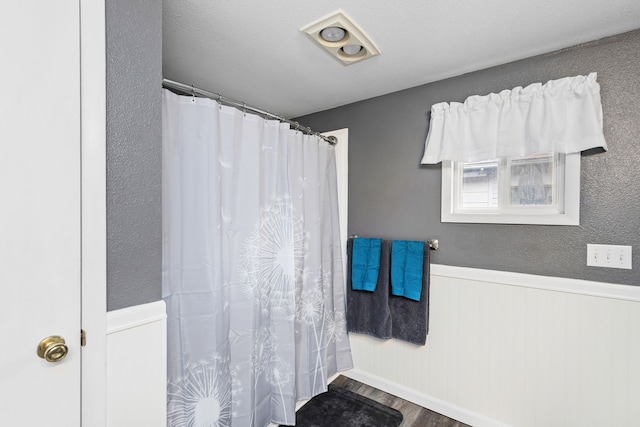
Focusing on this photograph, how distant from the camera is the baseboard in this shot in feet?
5.57

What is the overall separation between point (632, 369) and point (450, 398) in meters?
0.94

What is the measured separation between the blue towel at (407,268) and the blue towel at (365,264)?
129 mm

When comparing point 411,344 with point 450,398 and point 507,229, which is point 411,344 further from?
point 507,229

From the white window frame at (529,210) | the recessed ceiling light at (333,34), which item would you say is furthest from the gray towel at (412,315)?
the recessed ceiling light at (333,34)

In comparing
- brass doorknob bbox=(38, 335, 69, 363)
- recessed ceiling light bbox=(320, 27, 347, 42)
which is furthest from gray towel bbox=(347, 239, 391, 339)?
brass doorknob bbox=(38, 335, 69, 363)

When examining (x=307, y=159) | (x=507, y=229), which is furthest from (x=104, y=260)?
(x=507, y=229)

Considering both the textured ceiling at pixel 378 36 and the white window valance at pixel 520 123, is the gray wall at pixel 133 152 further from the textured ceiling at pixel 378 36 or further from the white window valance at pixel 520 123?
the white window valance at pixel 520 123

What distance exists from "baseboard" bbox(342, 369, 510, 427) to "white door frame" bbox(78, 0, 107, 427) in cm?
177

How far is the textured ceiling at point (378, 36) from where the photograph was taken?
120cm

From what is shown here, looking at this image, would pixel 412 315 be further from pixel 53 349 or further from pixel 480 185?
pixel 53 349

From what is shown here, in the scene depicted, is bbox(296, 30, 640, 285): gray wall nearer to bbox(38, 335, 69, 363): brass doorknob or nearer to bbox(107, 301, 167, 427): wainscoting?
bbox(107, 301, 167, 427): wainscoting

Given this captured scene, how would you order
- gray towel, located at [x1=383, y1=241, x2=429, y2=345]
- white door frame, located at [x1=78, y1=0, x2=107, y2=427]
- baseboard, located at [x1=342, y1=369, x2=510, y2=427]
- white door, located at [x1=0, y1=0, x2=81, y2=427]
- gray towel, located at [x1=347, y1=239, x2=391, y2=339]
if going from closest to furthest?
white door, located at [x1=0, y1=0, x2=81, y2=427]
white door frame, located at [x1=78, y1=0, x2=107, y2=427]
baseboard, located at [x1=342, y1=369, x2=510, y2=427]
gray towel, located at [x1=383, y1=241, x2=429, y2=345]
gray towel, located at [x1=347, y1=239, x2=391, y2=339]

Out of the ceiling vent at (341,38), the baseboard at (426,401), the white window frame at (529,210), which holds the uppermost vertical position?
the ceiling vent at (341,38)

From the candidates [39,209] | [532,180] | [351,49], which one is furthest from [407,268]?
[39,209]
